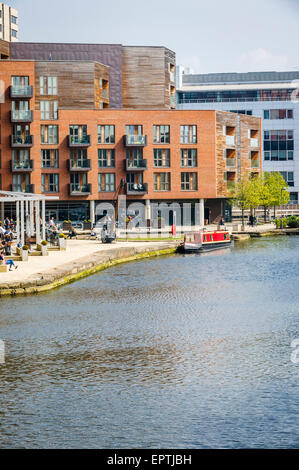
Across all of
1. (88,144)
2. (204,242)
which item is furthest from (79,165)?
(204,242)

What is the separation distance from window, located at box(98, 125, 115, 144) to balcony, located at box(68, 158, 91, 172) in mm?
2850

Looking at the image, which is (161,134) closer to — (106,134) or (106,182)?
(106,134)

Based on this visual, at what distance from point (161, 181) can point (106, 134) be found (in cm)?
821

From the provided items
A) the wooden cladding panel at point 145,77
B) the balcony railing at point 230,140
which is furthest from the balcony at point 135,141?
the balcony railing at point 230,140

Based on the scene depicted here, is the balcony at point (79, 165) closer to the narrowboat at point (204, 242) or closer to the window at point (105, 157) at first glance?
the window at point (105, 157)

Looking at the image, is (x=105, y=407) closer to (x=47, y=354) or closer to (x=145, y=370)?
(x=145, y=370)

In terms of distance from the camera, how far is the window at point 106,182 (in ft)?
277

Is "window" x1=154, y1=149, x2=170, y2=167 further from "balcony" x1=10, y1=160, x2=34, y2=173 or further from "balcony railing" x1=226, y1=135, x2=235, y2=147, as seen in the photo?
"balcony" x1=10, y1=160, x2=34, y2=173

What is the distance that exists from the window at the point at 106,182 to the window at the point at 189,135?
9.17 meters

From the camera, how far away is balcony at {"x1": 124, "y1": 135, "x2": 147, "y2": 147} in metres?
83.4

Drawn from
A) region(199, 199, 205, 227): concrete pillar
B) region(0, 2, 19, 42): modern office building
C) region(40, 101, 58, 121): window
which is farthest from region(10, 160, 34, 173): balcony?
region(0, 2, 19, 42): modern office building

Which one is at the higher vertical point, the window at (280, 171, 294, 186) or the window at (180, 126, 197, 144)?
the window at (180, 126, 197, 144)
